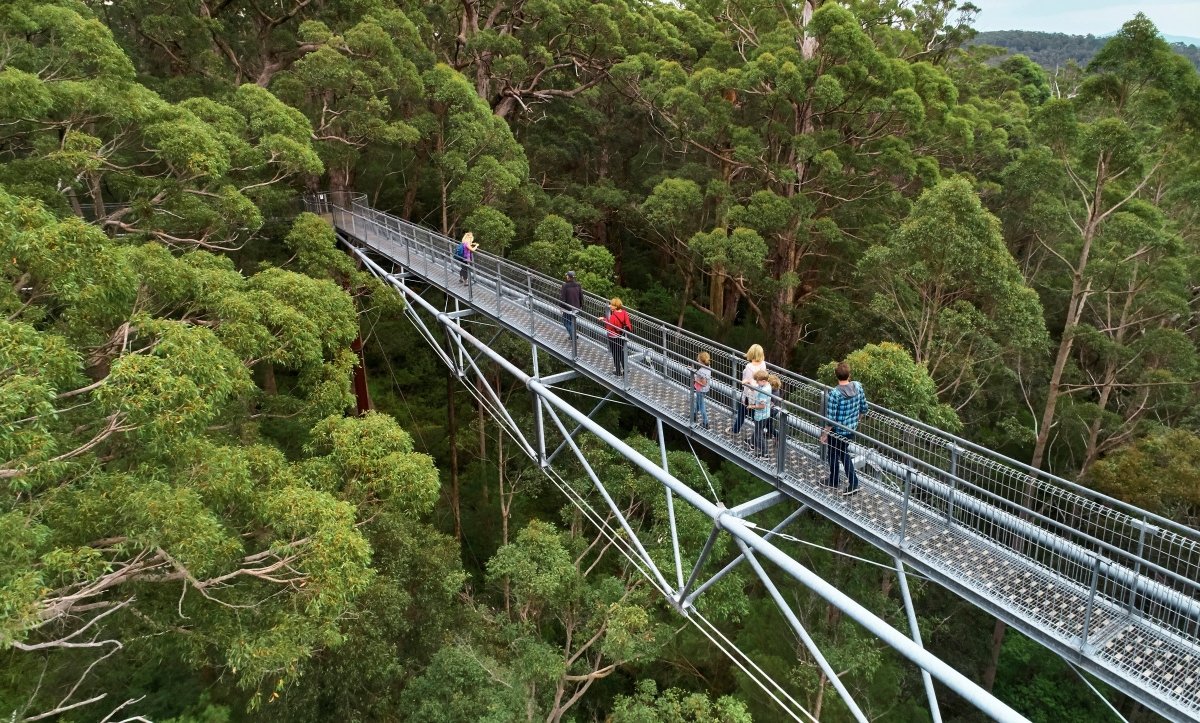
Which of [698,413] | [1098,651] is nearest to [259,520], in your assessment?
[698,413]

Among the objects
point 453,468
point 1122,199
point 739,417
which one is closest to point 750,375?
point 739,417

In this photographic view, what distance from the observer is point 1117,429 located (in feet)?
51.2

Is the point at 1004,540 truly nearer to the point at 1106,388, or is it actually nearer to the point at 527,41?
the point at 1106,388

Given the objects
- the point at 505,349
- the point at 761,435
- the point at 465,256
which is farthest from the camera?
the point at 505,349

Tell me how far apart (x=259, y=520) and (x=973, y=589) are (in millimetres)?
6192

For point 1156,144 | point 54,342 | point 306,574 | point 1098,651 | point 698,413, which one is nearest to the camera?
point 1098,651

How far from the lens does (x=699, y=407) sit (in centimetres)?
707

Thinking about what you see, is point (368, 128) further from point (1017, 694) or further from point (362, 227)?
point (1017, 694)

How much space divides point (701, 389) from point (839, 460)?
5.39ft

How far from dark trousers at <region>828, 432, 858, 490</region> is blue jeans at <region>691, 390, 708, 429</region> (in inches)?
60.1

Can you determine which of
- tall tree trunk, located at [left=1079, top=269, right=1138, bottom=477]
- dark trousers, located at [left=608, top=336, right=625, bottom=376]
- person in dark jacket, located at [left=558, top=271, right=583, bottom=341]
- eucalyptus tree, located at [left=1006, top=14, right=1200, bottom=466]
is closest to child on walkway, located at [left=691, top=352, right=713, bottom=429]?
dark trousers, located at [left=608, top=336, right=625, bottom=376]

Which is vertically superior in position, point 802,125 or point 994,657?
point 802,125

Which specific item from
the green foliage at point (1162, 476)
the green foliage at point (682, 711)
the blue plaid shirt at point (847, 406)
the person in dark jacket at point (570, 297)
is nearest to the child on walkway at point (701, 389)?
the blue plaid shirt at point (847, 406)

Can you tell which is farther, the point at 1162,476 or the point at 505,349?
the point at 505,349
